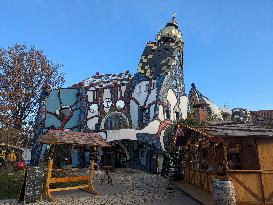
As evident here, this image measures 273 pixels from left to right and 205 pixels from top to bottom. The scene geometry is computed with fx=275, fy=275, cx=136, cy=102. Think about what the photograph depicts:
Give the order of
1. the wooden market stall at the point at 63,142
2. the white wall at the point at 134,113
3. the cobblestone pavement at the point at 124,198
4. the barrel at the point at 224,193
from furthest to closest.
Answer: the white wall at the point at 134,113, the wooden market stall at the point at 63,142, the cobblestone pavement at the point at 124,198, the barrel at the point at 224,193

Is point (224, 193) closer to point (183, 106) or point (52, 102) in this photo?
point (183, 106)

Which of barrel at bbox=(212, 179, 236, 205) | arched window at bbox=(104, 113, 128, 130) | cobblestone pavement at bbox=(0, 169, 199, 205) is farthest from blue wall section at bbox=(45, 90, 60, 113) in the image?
barrel at bbox=(212, 179, 236, 205)

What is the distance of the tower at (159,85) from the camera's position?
2812 centimetres

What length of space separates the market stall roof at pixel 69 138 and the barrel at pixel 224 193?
634cm

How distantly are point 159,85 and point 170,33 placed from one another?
11832mm

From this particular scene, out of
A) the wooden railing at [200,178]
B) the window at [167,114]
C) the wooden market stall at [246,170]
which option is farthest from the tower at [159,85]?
the wooden market stall at [246,170]

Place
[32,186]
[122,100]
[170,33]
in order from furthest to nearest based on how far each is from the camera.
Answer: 1. [170,33]
2. [122,100]
3. [32,186]

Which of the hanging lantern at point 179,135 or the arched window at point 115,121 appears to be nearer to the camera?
the hanging lantern at point 179,135

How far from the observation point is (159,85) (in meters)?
28.5

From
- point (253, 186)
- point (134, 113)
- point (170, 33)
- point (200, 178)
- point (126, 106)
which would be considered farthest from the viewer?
point (170, 33)

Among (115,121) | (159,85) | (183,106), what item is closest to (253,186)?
(159,85)

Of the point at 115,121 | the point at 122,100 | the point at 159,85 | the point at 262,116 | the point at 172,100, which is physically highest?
the point at 159,85

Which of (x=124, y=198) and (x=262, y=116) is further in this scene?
(x=262, y=116)

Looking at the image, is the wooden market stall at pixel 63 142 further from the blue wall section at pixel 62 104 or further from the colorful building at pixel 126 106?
the blue wall section at pixel 62 104
